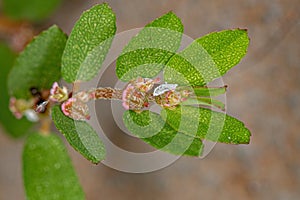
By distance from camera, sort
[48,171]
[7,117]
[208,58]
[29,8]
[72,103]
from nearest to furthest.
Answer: [208,58] < [72,103] < [48,171] < [7,117] < [29,8]

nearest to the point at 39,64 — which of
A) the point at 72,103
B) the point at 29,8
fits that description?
the point at 72,103

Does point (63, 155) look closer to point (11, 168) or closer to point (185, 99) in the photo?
point (185, 99)

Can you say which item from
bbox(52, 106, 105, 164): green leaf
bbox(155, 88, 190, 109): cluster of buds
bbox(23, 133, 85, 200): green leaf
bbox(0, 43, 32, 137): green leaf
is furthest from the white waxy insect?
bbox(0, 43, 32, 137): green leaf

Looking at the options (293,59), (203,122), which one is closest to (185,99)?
(203,122)

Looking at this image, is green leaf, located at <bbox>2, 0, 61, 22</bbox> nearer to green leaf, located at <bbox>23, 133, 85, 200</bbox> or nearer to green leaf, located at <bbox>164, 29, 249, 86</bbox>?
green leaf, located at <bbox>23, 133, 85, 200</bbox>

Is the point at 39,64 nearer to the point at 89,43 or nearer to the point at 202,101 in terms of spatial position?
the point at 89,43

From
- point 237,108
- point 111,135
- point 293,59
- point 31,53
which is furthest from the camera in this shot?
point 111,135

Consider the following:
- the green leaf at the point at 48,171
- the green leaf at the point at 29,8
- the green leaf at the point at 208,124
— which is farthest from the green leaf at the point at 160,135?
the green leaf at the point at 29,8
